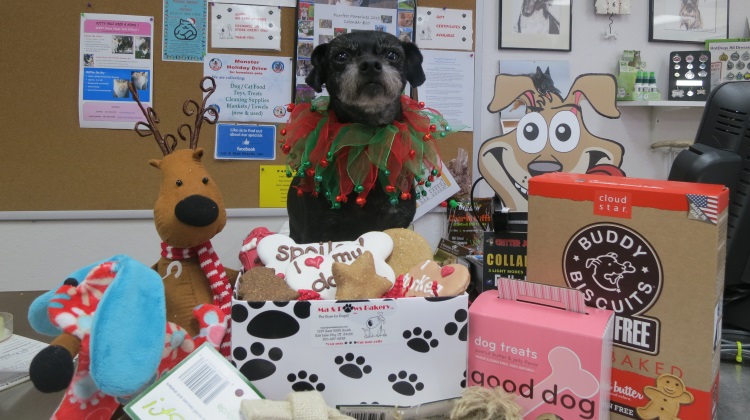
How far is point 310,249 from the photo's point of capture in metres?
0.65

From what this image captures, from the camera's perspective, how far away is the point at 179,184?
1.96ft

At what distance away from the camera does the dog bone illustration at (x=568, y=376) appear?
476mm

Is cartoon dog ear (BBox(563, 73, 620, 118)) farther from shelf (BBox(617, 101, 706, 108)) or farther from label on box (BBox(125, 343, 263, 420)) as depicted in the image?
label on box (BBox(125, 343, 263, 420))

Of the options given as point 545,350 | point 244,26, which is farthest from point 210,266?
point 244,26

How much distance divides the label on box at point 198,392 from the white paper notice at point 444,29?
3.96ft

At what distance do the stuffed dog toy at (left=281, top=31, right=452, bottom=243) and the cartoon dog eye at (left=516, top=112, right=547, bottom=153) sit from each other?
0.32 m

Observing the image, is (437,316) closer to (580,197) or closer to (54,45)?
(580,197)

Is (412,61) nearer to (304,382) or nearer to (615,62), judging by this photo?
(304,382)

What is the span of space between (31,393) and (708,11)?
6.38ft

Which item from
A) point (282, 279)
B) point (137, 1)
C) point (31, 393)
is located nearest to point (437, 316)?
point (282, 279)

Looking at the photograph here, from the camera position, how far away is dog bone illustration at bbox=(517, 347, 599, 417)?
476 millimetres

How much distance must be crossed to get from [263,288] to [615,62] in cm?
147

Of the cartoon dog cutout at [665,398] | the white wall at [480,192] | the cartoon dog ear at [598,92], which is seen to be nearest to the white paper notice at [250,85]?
the white wall at [480,192]

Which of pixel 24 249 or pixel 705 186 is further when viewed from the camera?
pixel 24 249
